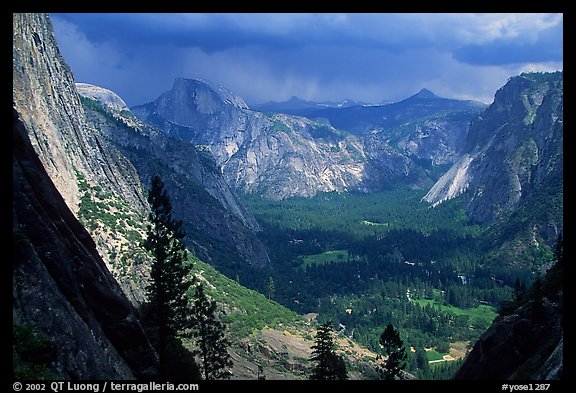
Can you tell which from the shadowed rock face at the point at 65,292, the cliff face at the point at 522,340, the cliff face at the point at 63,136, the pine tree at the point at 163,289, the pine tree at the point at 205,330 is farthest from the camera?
the cliff face at the point at 63,136

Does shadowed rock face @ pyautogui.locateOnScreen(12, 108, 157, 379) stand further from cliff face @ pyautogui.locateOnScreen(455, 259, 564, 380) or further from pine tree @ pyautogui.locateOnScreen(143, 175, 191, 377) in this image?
cliff face @ pyautogui.locateOnScreen(455, 259, 564, 380)

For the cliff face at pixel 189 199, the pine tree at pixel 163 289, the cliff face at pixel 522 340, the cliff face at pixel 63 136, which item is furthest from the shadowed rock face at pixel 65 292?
the cliff face at pixel 189 199

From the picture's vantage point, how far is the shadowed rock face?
66.5ft

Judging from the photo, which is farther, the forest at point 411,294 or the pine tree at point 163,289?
the forest at point 411,294

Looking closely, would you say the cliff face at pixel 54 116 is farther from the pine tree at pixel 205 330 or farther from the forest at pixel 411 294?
the forest at pixel 411 294

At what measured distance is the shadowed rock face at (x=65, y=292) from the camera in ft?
66.5

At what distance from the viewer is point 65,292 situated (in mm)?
23250

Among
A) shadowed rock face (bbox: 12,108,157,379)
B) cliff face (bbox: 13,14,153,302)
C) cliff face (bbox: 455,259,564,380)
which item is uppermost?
cliff face (bbox: 13,14,153,302)

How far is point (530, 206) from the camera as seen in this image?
191500 millimetres

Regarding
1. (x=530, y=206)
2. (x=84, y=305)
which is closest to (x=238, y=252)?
(x=530, y=206)

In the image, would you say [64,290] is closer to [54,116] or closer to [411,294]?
[54,116]

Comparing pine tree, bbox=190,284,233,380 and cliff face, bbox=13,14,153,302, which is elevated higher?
cliff face, bbox=13,14,153,302

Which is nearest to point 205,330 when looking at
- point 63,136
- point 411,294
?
point 63,136

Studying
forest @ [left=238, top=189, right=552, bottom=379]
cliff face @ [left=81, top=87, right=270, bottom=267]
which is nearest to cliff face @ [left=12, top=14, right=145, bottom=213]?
cliff face @ [left=81, top=87, right=270, bottom=267]
